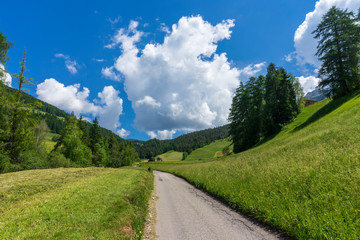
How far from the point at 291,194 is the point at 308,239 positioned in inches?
111

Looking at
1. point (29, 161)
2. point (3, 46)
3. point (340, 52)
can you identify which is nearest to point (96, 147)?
point (29, 161)

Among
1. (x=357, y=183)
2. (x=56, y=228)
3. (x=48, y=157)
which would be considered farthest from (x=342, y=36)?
(x=48, y=157)

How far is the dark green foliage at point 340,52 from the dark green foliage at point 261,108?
8702mm

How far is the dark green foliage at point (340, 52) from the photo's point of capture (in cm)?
2917

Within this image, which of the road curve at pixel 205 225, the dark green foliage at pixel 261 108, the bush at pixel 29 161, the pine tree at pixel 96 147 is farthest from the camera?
the pine tree at pixel 96 147

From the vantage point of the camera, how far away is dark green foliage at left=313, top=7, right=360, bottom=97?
2917 cm

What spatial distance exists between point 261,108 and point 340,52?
17445 millimetres

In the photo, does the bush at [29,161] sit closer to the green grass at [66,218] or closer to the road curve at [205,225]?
the green grass at [66,218]

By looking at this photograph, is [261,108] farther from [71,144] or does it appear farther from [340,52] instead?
[71,144]

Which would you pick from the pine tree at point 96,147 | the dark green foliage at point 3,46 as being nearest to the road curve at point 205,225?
the dark green foliage at point 3,46

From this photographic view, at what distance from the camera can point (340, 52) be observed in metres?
30.7

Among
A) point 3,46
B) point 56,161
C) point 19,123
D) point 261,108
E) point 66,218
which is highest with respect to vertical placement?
point 3,46

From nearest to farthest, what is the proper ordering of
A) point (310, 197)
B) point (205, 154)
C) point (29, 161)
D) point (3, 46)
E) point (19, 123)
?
point (310, 197) → point (3, 46) → point (19, 123) → point (29, 161) → point (205, 154)

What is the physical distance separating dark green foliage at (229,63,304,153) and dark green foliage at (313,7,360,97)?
8.70 metres
